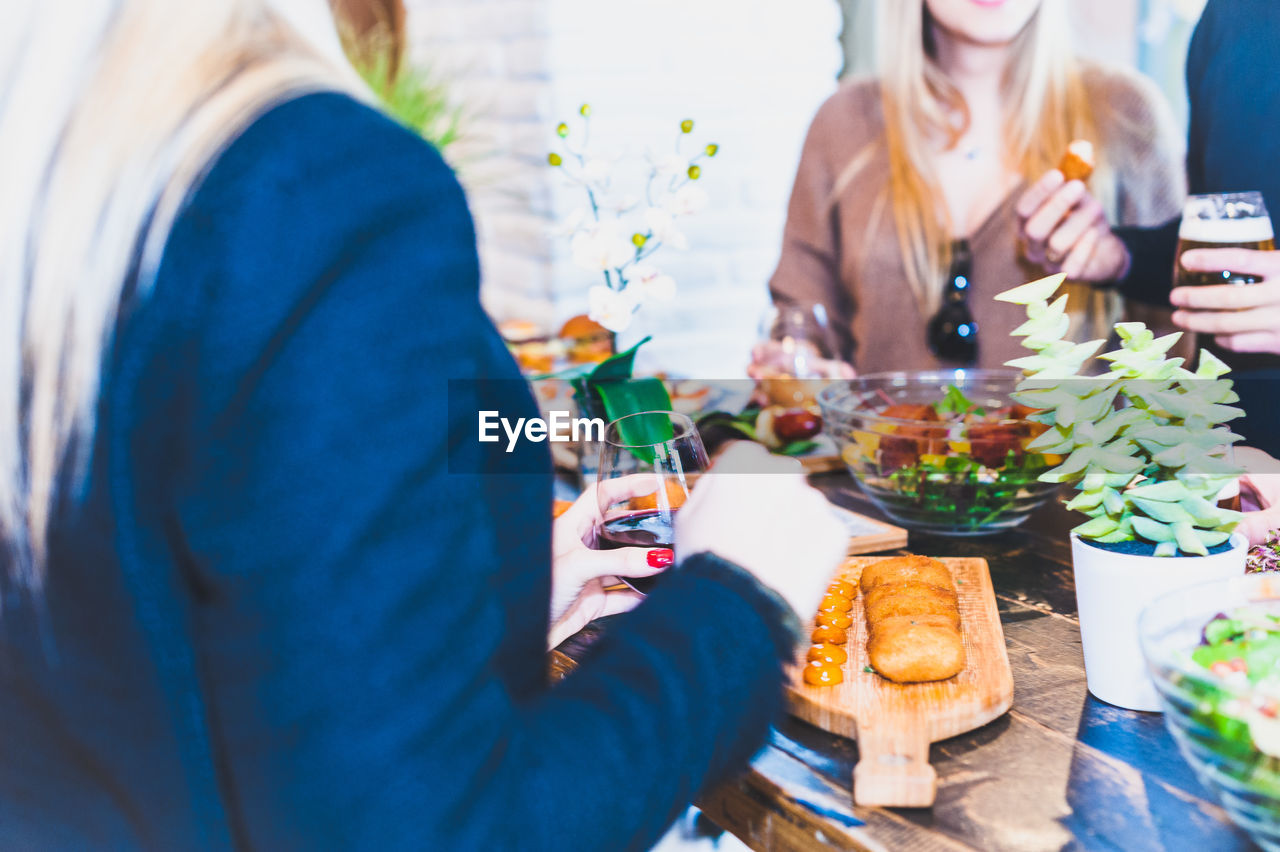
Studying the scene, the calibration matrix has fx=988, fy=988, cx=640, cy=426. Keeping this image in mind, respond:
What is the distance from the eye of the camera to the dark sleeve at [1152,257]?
1850 millimetres

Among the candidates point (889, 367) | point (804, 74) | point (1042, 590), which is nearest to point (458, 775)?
point (1042, 590)

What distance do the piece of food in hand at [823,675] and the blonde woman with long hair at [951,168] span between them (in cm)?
147

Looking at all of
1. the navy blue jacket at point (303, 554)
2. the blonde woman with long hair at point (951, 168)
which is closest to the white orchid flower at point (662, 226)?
the navy blue jacket at point (303, 554)

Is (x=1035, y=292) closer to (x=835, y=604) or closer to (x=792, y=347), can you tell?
(x=835, y=604)

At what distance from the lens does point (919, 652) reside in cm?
76

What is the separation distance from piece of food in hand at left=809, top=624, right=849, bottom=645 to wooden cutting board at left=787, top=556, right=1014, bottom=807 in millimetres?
10

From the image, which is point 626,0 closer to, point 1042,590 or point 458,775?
point 1042,590

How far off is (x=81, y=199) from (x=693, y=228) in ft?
7.99

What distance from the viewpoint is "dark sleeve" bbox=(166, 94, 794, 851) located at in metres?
0.42

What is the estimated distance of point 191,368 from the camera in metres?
0.42

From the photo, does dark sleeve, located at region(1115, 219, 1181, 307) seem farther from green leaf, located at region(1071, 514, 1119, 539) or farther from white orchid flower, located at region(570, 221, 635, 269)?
green leaf, located at region(1071, 514, 1119, 539)

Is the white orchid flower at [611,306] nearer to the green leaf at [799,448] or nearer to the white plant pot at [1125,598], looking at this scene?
the green leaf at [799,448]

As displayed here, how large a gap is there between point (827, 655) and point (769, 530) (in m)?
0.21

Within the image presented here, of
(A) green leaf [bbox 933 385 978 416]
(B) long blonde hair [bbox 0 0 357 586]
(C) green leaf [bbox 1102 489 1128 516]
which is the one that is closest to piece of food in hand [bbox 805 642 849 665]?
(C) green leaf [bbox 1102 489 1128 516]
